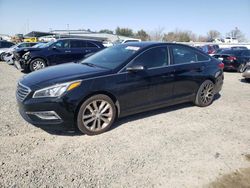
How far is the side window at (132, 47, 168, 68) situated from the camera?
4.74 meters

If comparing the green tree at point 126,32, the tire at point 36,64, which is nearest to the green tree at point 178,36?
the green tree at point 126,32

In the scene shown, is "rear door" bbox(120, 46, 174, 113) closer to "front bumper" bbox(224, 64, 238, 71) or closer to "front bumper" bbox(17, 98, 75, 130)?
"front bumper" bbox(17, 98, 75, 130)

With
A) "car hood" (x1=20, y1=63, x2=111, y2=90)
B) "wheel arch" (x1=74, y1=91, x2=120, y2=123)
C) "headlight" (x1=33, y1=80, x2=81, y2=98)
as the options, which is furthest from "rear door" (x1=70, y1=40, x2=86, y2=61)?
"headlight" (x1=33, y1=80, x2=81, y2=98)

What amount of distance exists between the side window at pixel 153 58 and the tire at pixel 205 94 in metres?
1.36

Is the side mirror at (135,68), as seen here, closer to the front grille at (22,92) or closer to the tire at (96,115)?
the tire at (96,115)

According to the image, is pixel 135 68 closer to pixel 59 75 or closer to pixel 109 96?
pixel 109 96

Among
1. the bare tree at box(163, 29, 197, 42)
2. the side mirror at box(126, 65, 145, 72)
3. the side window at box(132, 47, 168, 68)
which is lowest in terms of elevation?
the side mirror at box(126, 65, 145, 72)

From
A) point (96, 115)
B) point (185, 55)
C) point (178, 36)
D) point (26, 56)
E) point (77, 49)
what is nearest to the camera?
point (96, 115)

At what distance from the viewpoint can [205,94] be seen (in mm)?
6016

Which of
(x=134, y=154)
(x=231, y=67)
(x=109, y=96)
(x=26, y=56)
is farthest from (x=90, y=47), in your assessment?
(x=134, y=154)

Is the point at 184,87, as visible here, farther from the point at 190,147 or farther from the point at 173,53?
the point at 190,147

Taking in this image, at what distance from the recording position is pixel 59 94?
385 cm

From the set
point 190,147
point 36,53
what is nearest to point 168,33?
point 36,53

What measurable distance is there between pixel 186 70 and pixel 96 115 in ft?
7.93
